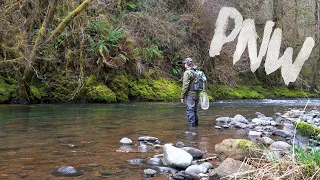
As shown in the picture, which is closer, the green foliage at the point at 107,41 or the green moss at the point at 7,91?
the green moss at the point at 7,91

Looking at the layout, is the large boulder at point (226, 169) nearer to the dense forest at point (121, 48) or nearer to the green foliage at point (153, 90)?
the dense forest at point (121, 48)

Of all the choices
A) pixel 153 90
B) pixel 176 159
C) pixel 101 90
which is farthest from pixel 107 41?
pixel 176 159

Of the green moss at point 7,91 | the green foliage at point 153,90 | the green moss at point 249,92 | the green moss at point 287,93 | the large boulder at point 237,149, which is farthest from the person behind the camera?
the green moss at point 287,93

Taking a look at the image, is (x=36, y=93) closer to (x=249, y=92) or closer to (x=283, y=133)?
(x=283, y=133)

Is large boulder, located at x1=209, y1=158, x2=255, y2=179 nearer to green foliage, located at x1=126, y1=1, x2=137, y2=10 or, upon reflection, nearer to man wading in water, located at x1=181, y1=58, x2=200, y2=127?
man wading in water, located at x1=181, y1=58, x2=200, y2=127

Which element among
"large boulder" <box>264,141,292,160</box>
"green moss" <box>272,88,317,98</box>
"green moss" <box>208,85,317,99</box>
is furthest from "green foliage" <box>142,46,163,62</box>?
"large boulder" <box>264,141,292,160</box>

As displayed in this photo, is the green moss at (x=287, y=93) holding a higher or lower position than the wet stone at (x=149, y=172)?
lower

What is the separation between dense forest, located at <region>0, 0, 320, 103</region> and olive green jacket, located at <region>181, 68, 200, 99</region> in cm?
537

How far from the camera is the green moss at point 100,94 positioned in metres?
12.6

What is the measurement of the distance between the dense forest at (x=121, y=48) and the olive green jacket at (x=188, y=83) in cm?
537

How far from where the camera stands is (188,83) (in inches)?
271

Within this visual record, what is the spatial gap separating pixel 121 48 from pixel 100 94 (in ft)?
7.78

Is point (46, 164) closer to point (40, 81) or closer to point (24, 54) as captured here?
point (24, 54)

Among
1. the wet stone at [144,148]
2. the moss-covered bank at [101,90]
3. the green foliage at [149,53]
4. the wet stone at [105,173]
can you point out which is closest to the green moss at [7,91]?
the moss-covered bank at [101,90]
